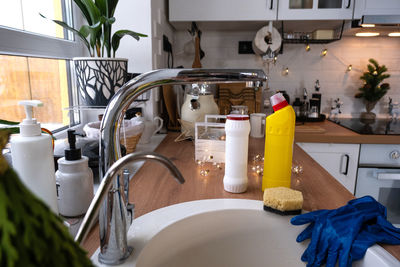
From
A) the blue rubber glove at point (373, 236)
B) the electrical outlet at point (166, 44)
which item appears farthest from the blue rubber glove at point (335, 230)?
the electrical outlet at point (166, 44)

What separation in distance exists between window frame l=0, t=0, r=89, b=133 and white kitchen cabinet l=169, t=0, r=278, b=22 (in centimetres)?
66

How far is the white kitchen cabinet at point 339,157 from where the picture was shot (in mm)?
1729

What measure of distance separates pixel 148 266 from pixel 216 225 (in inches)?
8.8

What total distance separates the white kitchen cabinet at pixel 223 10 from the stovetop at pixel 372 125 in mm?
882

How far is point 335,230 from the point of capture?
0.57 meters

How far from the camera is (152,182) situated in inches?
34.6

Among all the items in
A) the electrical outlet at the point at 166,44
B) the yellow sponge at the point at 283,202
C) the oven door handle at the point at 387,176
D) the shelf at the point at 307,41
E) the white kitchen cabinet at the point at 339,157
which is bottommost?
the oven door handle at the point at 387,176

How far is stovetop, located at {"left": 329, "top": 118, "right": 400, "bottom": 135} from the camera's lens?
1738 mm

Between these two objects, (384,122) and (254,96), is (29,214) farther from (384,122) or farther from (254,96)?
(384,122)

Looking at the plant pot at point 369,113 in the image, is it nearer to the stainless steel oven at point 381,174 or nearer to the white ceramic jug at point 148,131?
the stainless steel oven at point 381,174

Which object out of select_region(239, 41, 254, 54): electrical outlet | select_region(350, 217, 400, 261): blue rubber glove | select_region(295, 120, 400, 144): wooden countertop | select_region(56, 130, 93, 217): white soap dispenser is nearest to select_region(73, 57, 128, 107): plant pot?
select_region(56, 130, 93, 217): white soap dispenser

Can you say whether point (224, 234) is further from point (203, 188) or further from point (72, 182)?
point (72, 182)

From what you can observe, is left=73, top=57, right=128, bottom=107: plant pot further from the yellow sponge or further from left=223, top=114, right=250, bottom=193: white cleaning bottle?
Result: the yellow sponge

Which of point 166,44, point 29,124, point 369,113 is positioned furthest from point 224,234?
point 369,113
